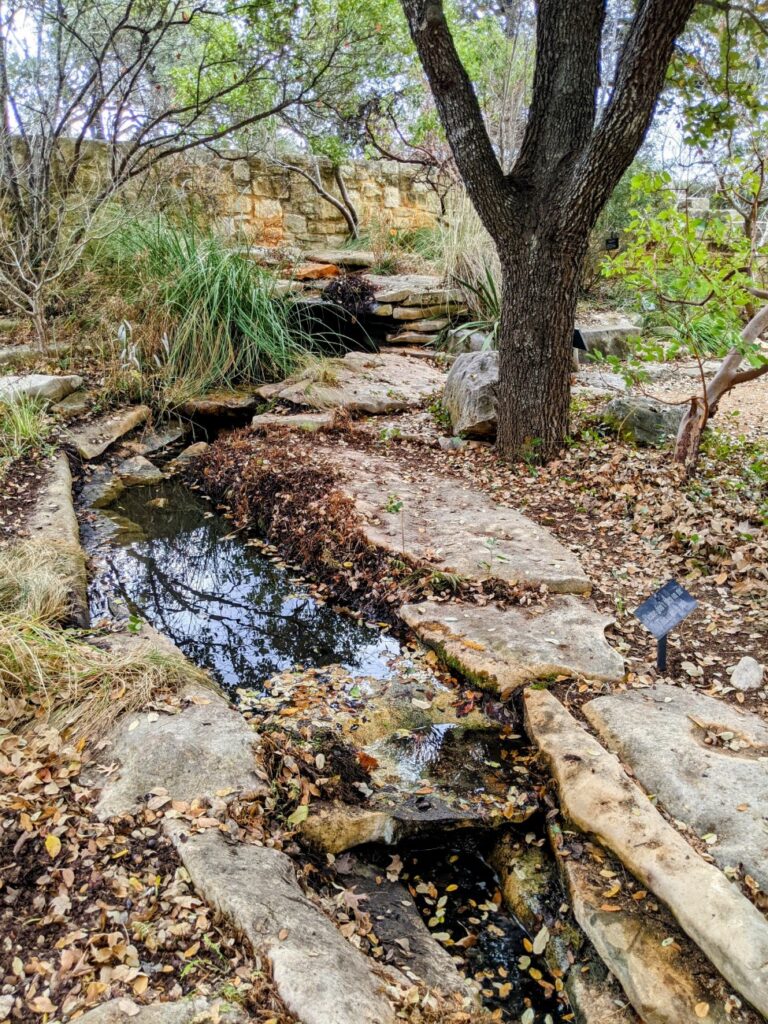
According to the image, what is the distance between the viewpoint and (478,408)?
544cm

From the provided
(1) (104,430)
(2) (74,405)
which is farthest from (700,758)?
(2) (74,405)

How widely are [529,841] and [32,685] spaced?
1704 millimetres

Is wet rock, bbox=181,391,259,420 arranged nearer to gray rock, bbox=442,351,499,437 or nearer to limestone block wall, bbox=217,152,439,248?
gray rock, bbox=442,351,499,437

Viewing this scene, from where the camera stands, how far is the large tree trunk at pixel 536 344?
4.54 m

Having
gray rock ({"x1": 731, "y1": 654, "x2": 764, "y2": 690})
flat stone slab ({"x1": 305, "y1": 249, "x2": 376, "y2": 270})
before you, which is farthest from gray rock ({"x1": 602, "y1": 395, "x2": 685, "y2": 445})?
flat stone slab ({"x1": 305, "y1": 249, "x2": 376, "y2": 270})

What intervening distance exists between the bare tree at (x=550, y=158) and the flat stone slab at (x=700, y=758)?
2.55 meters

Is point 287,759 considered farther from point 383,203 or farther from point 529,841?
point 383,203

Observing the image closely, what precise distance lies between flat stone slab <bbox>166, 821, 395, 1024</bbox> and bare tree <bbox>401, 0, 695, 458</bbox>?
355 cm

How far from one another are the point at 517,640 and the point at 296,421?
3.34 meters

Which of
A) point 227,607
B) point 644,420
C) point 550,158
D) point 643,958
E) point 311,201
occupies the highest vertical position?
point 311,201

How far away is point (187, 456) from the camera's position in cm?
594

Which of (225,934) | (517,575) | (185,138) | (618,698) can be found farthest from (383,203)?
(225,934)

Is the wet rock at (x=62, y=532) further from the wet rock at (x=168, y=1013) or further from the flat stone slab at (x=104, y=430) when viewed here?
the wet rock at (x=168, y=1013)

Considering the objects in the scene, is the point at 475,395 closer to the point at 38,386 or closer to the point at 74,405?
the point at 74,405
